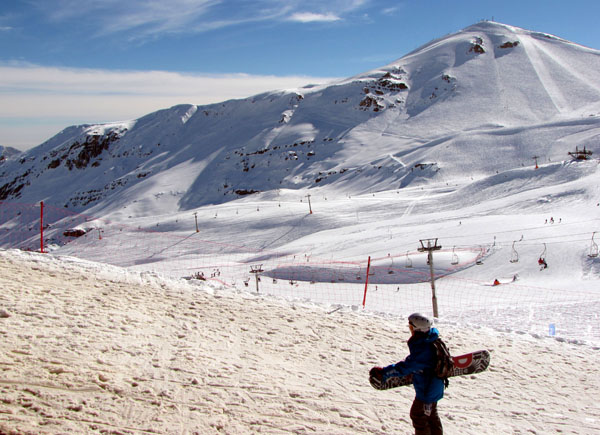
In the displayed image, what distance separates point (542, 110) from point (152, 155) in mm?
105206

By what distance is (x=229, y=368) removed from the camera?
735cm

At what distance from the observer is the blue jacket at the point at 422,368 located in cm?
486

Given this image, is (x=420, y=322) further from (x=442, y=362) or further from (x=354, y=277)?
(x=354, y=277)

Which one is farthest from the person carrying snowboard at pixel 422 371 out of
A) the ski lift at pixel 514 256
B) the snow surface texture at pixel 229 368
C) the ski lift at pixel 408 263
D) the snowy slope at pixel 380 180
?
the ski lift at pixel 408 263

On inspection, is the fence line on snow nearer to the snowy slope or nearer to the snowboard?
the snowy slope

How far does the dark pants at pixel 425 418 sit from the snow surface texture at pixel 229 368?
1.06 metres

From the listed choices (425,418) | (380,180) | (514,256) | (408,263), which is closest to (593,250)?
(514,256)

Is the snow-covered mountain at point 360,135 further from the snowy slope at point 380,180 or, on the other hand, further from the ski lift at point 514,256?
the ski lift at point 514,256

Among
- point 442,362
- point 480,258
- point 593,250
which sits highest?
point 442,362

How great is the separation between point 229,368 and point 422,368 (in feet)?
11.5

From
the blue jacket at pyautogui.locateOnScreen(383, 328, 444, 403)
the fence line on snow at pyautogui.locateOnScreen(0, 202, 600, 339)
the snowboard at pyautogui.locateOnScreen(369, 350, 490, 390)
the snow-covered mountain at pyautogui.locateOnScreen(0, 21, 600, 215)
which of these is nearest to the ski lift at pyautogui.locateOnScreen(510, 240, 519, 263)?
the fence line on snow at pyautogui.locateOnScreen(0, 202, 600, 339)

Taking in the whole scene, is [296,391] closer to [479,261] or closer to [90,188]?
[479,261]

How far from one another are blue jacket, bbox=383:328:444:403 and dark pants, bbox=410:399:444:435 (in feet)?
0.29

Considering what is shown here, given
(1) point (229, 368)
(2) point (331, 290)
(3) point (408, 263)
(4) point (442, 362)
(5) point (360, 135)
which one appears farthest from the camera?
(5) point (360, 135)
